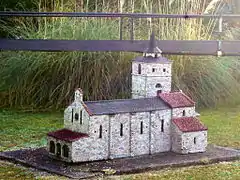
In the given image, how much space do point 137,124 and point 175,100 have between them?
26.9 inches

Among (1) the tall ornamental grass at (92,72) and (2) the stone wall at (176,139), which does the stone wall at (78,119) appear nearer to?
(2) the stone wall at (176,139)

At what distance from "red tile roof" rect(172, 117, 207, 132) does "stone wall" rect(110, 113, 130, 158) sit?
27.3 inches

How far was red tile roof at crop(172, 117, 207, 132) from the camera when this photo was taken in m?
8.62

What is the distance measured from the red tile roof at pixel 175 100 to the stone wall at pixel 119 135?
66cm

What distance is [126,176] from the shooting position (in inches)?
299

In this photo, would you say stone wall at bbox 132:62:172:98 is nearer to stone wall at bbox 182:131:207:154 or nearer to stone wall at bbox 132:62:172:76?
stone wall at bbox 132:62:172:76

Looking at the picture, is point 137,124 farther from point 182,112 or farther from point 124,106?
point 182,112

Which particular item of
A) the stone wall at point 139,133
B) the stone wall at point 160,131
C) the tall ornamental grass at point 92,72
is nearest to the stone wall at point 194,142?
the stone wall at point 160,131

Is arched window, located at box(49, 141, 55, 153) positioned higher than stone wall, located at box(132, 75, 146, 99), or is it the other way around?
stone wall, located at box(132, 75, 146, 99)

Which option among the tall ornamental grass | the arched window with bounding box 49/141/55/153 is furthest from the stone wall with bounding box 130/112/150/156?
the tall ornamental grass

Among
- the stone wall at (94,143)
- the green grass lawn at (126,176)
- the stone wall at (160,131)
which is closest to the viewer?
the green grass lawn at (126,176)

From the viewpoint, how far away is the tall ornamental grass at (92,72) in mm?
12266

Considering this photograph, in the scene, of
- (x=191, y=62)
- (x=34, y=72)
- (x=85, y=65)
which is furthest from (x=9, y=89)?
(x=191, y=62)

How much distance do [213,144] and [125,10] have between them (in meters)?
7.10
